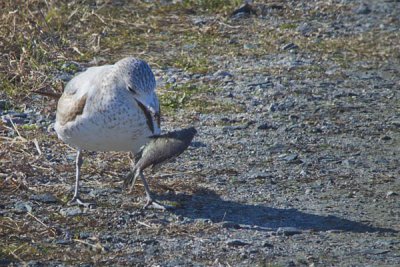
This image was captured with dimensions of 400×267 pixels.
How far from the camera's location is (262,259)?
6.94 meters

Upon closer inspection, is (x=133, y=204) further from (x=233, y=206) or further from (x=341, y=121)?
(x=341, y=121)

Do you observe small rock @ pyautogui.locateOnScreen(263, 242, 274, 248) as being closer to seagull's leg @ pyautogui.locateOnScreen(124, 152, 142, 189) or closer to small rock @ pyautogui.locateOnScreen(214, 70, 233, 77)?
seagull's leg @ pyautogui.locateOnScreen(124, 152, 142, 189)

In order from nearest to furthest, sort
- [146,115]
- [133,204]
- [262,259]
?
[262,259]
[146,115]
[133,204]

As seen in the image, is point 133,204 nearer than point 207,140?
Yes

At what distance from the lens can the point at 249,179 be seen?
336 inches

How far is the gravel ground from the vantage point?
23.3 ft

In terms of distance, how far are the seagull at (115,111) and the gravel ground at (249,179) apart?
55 cm

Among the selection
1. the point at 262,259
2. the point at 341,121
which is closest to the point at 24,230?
the point at 262,259

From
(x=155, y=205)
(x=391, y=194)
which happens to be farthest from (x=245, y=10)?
(x=155, y=205)

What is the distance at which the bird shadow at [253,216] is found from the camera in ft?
24.7

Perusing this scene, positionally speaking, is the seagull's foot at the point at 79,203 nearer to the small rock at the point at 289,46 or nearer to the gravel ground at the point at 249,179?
the gravel ground at the point at 249,179

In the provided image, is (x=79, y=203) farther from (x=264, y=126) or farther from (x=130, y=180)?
(x=264, y=126)

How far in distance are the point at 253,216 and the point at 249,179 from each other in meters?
0.82

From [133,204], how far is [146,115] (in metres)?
0.83
